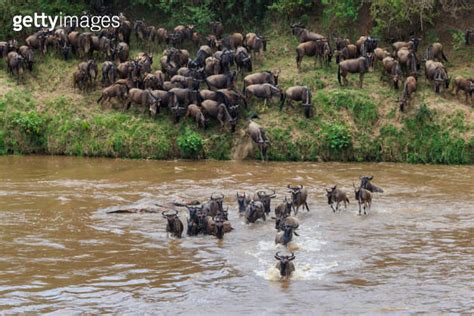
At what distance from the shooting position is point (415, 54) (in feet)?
87.4

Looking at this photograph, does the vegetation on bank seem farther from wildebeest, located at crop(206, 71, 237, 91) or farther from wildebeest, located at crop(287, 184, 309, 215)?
wildebeest, located at crop(287, 184, 309, 215)

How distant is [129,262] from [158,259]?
51 cm

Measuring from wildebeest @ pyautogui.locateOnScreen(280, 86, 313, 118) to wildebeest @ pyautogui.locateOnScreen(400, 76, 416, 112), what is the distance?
8.05 ft

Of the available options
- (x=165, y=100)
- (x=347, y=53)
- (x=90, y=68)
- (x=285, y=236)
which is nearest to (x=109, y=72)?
(x=90, y=68)

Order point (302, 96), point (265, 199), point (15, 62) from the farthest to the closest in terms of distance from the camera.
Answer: point (15, 62) < point (302, 96) < point (265, 199)

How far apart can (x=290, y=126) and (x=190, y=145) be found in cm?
276

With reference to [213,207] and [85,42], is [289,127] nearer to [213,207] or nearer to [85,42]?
[85,42]

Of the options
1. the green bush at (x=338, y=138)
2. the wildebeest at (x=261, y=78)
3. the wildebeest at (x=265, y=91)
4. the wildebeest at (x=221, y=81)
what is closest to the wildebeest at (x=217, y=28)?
the wildebeest at (x=221, y=81)

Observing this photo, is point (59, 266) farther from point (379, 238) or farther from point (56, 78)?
point (56, 78)

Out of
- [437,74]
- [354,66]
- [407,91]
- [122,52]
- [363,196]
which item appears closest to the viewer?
[363,196]

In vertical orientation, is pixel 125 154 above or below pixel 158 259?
above

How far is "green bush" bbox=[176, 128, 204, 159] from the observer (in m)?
25.4

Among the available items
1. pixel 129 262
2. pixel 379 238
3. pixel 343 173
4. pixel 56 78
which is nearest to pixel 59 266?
pixel 129 262

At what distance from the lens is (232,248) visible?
674 inches
